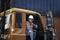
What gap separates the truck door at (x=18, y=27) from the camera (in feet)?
22.0

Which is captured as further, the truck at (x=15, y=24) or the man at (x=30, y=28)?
the man at (x=30, y=28)

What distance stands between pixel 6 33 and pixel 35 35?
1.15 m

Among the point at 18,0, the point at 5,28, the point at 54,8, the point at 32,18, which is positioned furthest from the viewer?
the point at 54,8

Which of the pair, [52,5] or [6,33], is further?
[52,5]

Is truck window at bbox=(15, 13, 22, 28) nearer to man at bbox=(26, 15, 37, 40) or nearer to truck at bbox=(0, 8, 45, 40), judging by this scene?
truck at bbox=(0, 8, 45, 40)

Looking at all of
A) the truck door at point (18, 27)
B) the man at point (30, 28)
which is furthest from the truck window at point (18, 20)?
the man at point (30, 28)

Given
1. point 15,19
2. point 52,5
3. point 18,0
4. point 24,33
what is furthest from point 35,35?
point 52,5

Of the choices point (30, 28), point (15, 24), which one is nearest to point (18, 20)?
point (15, 24)

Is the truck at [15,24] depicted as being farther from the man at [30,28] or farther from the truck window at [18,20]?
the man at [30,28]

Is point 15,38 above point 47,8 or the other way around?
the other way around

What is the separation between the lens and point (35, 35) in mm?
7270

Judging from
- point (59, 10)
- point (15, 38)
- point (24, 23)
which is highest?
point (59, 10)

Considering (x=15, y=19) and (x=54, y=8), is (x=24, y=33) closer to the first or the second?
(x=15, y=19)

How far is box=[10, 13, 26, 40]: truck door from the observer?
671 cm
